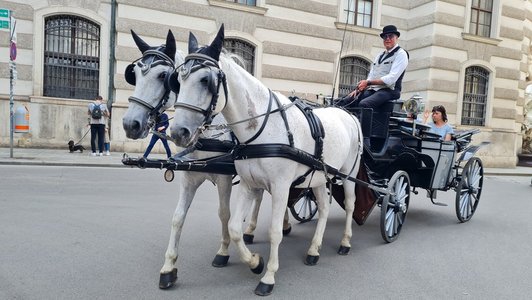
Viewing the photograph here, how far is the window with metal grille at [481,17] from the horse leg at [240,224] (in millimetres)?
17069

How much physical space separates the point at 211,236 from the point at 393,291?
2.29 m

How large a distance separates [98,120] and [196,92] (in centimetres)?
1019

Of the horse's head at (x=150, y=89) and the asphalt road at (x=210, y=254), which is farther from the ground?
the horse's head at (x=150, y=89)

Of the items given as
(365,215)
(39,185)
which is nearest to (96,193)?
(39,185)

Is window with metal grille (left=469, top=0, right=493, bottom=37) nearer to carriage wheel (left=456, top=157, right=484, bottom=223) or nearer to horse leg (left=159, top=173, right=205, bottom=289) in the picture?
carriage wheel (left=456, top=157, right=484, bottom=223)

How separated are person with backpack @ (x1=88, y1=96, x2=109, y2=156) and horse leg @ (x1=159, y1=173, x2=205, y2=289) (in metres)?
9.37

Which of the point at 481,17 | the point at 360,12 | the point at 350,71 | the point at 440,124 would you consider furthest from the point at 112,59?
the point at 481,17

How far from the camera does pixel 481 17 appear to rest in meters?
17.8

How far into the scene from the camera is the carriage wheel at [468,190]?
21.5ft

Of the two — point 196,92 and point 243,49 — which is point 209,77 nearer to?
point 196,92

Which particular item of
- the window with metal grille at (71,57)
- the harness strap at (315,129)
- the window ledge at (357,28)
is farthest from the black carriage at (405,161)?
the window with metal grille at (71,57)

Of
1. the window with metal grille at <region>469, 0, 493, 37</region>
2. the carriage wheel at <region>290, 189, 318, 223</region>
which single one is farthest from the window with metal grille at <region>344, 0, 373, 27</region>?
the carriage wheel at <region>290, 189, 318, 223</region>

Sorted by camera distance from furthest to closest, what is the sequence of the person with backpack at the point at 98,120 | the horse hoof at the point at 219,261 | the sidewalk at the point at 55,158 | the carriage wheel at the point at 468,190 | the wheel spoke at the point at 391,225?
the person with backpack at the point at 98,120
the sidewalk at the point at 55,158
the carriage wheel at the point at 468,190
the wheel spoke at the point at 391,225
the horse hoof at the point at 219,261

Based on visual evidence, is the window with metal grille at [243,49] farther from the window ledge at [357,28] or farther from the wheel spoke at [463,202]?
the wheel spoke at [463,202]
